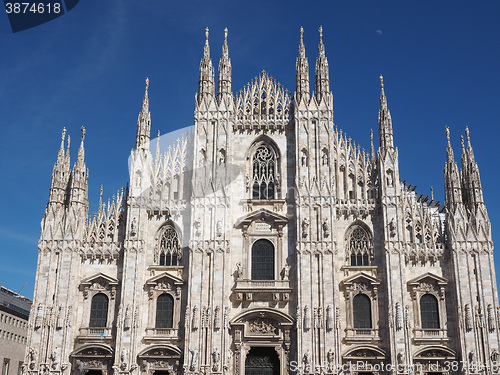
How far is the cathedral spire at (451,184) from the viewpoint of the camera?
39812 millimetres

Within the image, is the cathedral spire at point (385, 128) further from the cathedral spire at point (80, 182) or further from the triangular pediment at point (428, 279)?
the cathedral spire at point (80, 182)

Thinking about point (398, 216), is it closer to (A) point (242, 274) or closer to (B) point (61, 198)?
(A) point (242, 274)

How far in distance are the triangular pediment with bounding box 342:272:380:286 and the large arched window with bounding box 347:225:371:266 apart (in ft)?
3.56

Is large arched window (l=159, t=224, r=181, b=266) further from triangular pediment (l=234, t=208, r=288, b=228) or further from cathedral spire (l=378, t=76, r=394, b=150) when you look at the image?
cathedral spire (l=378, t=76, r=394, b=150)

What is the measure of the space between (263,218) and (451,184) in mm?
12802

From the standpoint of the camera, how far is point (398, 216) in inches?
1538

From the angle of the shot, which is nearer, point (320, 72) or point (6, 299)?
point (320, 72)

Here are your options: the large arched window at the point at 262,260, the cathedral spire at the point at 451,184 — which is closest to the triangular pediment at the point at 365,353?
the large arched window at the point at 262,260

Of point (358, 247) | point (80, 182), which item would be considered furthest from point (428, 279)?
point (80, 182)

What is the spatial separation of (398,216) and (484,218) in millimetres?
5716

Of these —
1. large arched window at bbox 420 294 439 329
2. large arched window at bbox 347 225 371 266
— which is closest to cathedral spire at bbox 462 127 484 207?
large arched window at bbox 420 294 439 329

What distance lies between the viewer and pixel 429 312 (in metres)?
38.1

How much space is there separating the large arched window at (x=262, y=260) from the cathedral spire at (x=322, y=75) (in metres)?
11.1

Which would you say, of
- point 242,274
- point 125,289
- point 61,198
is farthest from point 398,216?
point 61,198
